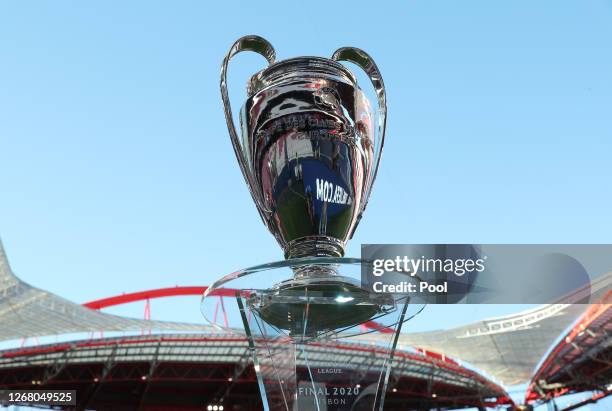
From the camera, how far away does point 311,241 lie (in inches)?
63.6

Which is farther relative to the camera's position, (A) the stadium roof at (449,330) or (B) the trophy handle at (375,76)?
(A) the stadium roof at (449,330)

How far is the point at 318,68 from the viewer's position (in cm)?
172

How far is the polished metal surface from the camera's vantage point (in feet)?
5.32

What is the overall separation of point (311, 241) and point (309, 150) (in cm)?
22

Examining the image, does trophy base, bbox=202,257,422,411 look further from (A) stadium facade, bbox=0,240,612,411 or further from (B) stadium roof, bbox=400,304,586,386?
(B) stadium roof, bbox=400,304,586,386

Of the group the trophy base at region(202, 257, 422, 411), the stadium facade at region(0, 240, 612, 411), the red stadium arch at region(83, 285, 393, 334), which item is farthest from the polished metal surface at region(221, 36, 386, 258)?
the red stadium arch at region(83, 285, 393, 334)

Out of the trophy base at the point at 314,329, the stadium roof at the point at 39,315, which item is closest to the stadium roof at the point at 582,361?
the stadium roof at the point at 39,315

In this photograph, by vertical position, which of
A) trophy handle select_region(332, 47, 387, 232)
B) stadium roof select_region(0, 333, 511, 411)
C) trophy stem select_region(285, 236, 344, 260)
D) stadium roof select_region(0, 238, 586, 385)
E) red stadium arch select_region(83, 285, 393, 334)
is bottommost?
trophy stem select_region(285, 236, 344, 260)

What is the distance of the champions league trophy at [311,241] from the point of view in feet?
4.61

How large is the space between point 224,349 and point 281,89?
72.9ft

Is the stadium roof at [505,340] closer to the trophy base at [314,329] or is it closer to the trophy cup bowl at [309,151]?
the trophy cup bowl at [309,151]

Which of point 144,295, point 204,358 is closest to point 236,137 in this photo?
point 204,358

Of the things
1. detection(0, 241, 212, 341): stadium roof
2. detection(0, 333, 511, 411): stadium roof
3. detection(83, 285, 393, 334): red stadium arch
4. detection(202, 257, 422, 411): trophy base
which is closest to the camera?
detection(202, 257, 422, 411): trophy base

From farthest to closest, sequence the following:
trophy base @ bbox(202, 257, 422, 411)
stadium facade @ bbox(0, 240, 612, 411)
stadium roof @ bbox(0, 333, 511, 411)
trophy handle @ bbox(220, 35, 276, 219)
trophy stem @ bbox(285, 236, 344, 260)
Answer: stadium roof @ bbox(0, 333, 511, 411) → stadium facade @ bbox(0, 240, 612, 411) → trophy handle @ bbox(220, 35, 276, 219) → trophy stem @ bbox(285, 236, 344, 260) → trophy base @ bbox(202, 257, 422, 411)
